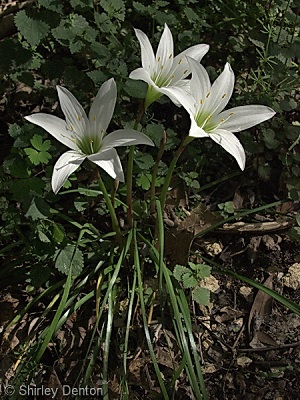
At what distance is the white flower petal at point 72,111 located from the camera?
1.59 metres

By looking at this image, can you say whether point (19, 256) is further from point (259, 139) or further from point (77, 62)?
point (259, 139)

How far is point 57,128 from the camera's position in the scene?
61.9 inches

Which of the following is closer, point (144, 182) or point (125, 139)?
point (125, 139)

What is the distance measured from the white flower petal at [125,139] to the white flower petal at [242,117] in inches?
11.3

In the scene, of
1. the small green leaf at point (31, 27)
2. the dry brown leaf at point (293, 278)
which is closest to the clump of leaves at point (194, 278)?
the dry brown leaf at point (293, 278)

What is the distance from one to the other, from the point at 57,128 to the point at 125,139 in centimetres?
23

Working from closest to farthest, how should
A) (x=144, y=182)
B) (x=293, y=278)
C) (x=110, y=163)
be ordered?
(x=110, y=163) < (x=144, y=182) < (x=293, y=278)

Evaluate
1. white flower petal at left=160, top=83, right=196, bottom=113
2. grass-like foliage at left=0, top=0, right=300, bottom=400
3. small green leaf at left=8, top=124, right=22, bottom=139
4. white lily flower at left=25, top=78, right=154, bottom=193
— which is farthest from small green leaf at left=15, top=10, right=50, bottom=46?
white flower petal at left=160, top=83, right=196, bottom=113

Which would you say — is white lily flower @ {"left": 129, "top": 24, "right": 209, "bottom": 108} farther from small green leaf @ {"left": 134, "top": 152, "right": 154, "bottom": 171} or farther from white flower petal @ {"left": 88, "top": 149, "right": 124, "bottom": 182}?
small green leaf @ {"left": 134, "top": 152, "right": 154, "bottom": 171}

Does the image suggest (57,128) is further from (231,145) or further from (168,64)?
(231,145)

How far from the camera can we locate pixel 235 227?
2344 mm

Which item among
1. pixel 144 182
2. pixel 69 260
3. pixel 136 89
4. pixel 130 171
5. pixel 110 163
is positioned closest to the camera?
pixel 110 163

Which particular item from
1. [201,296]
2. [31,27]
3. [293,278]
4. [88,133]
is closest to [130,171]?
[88,133]

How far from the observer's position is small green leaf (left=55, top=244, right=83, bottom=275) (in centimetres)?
190
